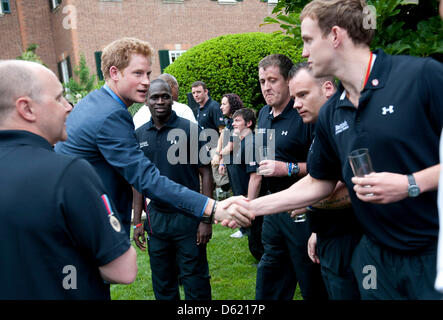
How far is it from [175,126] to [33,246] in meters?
3.02

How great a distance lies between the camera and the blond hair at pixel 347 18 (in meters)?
2.56

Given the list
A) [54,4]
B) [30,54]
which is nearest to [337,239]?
[30,54]

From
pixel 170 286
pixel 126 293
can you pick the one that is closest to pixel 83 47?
pixel 126 293

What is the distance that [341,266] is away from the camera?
3.23m

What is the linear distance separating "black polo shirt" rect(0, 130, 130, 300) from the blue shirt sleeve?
1.15 metres

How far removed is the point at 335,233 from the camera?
10.7ft

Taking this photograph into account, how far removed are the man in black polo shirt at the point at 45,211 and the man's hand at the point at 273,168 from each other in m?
1.97

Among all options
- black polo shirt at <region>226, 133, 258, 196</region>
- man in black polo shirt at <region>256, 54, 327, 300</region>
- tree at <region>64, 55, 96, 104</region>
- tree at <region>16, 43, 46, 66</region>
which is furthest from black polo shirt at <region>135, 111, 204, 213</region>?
tree at <region>16, 43, 46, 66</region>

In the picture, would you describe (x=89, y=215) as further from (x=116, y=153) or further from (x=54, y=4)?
(x=54, y=4)

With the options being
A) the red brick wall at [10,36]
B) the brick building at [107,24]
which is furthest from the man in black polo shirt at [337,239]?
the red brick wall at [10,36]

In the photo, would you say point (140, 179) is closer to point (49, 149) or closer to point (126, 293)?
point (49, 149)

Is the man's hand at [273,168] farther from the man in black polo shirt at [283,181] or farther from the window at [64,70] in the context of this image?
the window at [64,70]

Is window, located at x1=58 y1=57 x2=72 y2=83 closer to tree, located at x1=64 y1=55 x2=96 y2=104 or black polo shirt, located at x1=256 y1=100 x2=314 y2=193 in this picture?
tree, located at x1=64 y1=55 x2=96 y2=104

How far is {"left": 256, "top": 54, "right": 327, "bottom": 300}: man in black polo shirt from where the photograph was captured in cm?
395
